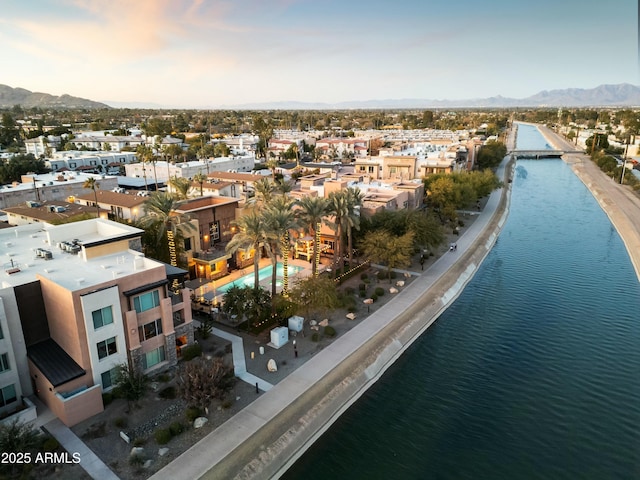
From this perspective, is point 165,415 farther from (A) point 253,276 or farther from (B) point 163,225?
(A) point 253,276

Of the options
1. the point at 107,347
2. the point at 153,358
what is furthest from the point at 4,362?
the point at 153,358

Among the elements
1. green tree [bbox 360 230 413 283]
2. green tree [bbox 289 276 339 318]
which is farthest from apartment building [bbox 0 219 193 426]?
green tree [bbox 360 230 413 283]

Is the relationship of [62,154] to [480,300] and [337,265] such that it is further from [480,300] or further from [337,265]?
[480,300]

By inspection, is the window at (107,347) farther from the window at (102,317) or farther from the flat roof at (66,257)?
the flat roof at (66,257)

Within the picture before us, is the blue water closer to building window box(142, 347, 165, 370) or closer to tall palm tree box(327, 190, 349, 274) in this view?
tall palm tree box(327, 190, 349, 274)

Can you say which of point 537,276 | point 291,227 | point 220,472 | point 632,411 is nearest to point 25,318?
point 220,472

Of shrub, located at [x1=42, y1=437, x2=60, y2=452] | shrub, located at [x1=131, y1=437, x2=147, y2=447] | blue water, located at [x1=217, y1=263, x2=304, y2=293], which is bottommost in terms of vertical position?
blue water, located at [x1=217, y1=263, x2=304, y2=293]

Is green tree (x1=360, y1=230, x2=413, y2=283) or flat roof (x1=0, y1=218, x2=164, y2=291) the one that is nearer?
flat roof (x1=0, y1=218, x2=164, y2=291)
